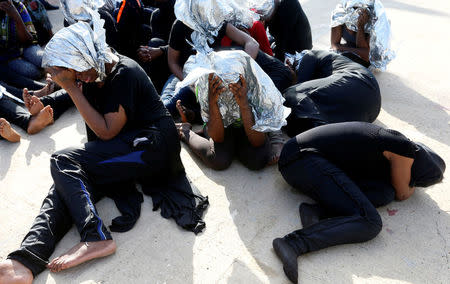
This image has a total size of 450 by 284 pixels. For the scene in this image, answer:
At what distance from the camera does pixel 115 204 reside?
232 cm

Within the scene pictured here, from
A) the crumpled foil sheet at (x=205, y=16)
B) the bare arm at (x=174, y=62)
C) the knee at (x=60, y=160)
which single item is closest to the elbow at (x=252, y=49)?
the crumpled foil sheet at (x=205, y=16)

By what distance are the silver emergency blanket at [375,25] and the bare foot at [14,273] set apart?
10.4 ft

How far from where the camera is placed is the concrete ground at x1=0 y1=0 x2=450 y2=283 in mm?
1866

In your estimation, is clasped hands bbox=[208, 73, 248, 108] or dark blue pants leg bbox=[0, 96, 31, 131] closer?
clasped hands bbox=[208, 73, 248, 108]

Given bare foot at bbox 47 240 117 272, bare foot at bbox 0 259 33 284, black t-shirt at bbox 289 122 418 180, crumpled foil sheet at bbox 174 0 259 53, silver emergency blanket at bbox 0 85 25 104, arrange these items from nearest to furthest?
bare foot at bbox 0 259 33 284, bare foot at bbox 47 240 117 272, black t-shirt at bbox 289 122 418 180, crumpled foil sheet at bbox 174 0 259 53, silver emergency blanket at bbox 0 85 25 104

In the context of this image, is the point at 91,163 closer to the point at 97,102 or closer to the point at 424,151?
the point at 97,102

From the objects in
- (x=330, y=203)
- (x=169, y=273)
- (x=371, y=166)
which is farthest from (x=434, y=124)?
(x=169, y=273)

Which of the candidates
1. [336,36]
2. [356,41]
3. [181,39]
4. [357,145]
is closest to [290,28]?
[336,36]

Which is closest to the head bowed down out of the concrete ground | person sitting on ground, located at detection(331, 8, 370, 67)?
the concrete ground

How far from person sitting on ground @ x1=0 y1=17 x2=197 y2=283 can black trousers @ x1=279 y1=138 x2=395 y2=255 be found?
0.78 meters

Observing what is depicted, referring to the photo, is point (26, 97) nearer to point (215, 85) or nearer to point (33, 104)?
point (33, 104)

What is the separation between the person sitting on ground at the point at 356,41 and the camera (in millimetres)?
3389

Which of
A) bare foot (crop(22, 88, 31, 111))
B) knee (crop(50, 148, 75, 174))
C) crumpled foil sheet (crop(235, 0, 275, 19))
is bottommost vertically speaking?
bare foot (crop(22, 88, 31, 111))

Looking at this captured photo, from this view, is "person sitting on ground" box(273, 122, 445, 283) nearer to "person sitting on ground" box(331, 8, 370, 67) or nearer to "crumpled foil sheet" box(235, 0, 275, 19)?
"person sitting on ground" box(331, 8, 370, 67)
